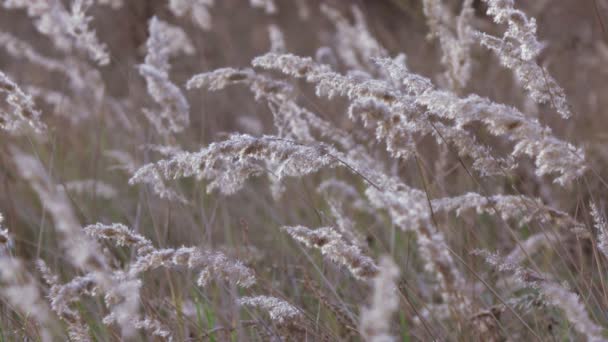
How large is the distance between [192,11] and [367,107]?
5.68 ft

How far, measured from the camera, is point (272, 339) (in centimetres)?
158

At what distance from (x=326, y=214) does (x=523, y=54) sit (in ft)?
3.56

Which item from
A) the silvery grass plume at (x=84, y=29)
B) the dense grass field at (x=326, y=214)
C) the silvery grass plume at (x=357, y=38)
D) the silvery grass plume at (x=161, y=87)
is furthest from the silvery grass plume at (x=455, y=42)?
the silvery grass plume at (x=84, y=29)

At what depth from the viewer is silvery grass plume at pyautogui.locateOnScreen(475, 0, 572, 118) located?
1.37 metres

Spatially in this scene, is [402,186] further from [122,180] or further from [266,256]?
[122,180]

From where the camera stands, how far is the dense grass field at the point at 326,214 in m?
1.18

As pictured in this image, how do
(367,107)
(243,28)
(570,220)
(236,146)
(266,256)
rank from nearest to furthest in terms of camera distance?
(367,107)
(236,146)
(570,220)
(266,256)
(243,28)

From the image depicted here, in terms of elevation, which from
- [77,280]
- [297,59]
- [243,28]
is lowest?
[77,280]

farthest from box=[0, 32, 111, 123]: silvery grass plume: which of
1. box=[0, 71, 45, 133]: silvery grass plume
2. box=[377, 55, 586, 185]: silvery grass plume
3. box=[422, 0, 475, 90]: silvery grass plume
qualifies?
box=[377, 55, 586, 185]: silvery grass plume

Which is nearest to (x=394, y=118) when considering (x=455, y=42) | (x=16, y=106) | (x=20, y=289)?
(x=20, y=289)

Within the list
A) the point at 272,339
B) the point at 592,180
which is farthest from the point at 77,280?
the point at 592,180

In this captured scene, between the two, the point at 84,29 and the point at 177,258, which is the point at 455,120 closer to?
the point at 177,258

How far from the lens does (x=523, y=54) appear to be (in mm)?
1364

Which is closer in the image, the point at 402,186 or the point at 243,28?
the point at 402,186
